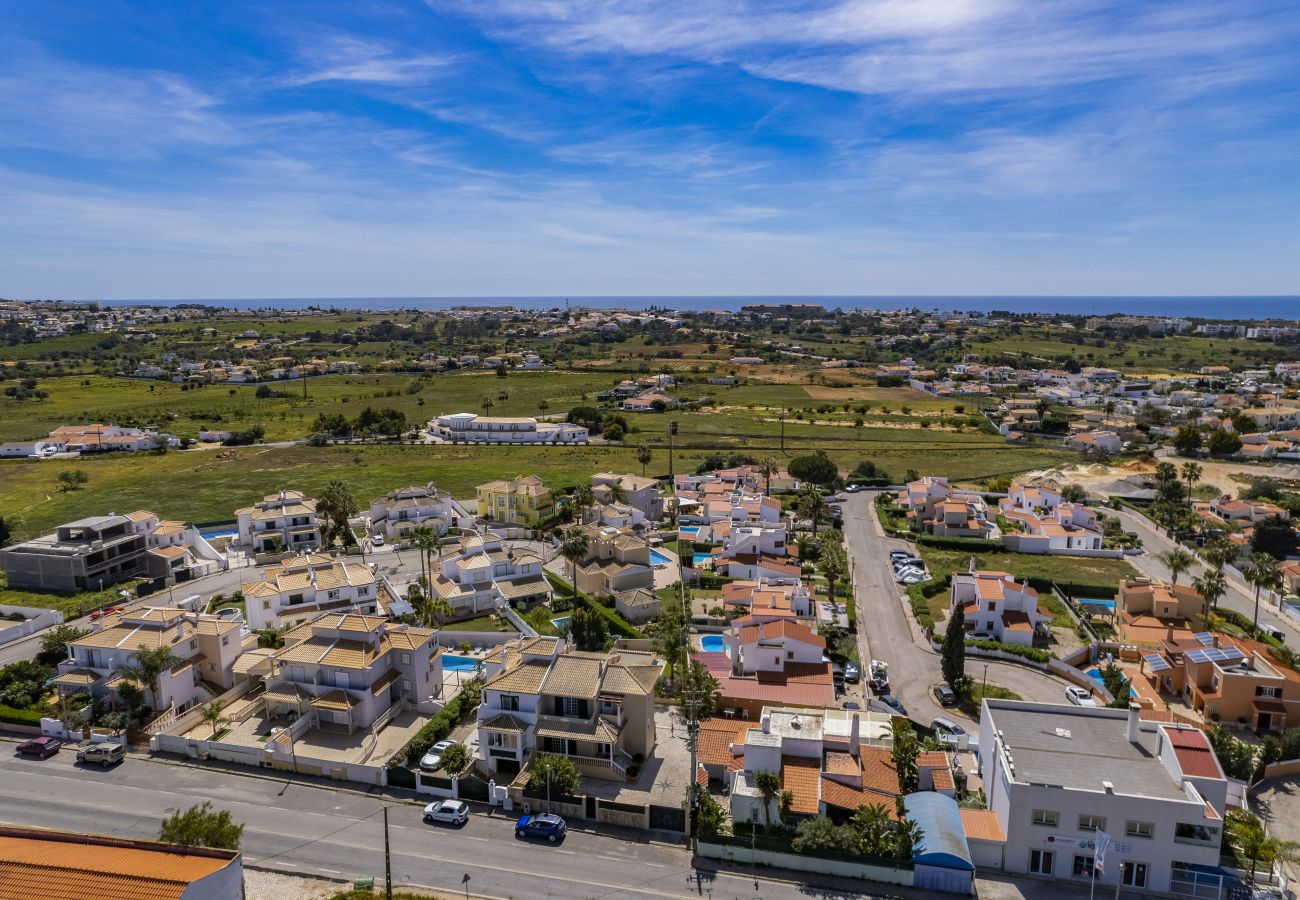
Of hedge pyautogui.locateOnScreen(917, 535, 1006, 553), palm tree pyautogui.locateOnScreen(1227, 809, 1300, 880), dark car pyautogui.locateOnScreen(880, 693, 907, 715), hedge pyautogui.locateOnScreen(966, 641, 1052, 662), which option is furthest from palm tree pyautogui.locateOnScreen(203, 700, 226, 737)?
hedge pyautogui.locateOnScreen(917, 535, 1006, 553)

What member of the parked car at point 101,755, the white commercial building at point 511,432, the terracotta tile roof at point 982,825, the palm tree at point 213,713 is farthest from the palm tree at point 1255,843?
the white commercial building at point 511,432

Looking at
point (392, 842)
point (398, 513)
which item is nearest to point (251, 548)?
point (398, 513)

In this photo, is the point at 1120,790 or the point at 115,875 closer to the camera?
the point at 115,875

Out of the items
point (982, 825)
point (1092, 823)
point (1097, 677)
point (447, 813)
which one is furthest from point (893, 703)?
Answer: point (447, 813)

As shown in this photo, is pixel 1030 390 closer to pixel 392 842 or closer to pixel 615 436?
pixel 615 436

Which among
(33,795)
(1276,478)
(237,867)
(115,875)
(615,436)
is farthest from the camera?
(615,436)

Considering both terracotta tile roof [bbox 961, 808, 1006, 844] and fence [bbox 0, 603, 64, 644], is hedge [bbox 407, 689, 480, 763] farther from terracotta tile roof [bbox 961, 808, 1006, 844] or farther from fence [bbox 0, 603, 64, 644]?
fence [bbox 0, 603, 64, 644]

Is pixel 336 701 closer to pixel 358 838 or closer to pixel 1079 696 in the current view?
pixel 358 838
